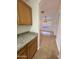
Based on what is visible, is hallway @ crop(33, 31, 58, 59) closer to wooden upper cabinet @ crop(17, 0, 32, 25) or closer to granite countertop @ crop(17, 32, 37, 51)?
granite countertop @ crop(17, 32, 37, 51)

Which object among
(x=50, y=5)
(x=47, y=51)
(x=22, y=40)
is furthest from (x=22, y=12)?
(x=50, y=5)

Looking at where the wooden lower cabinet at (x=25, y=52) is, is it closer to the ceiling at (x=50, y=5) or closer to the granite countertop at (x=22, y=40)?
the granite countertop at (x=22, y=40)

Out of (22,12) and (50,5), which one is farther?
(50,5)

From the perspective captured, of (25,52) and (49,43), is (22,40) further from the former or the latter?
(49,43)

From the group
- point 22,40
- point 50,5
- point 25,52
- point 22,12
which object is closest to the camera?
point 25,52

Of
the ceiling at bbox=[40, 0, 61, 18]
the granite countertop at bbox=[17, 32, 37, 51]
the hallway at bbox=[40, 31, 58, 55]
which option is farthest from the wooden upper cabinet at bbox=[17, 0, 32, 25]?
the hallway at bbox=[40, 31, 58, 55]

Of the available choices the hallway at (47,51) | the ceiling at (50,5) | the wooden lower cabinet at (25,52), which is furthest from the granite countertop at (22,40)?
the ceiling at (50,5)

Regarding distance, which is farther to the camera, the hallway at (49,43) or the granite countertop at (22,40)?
the hallway at (49,43)
